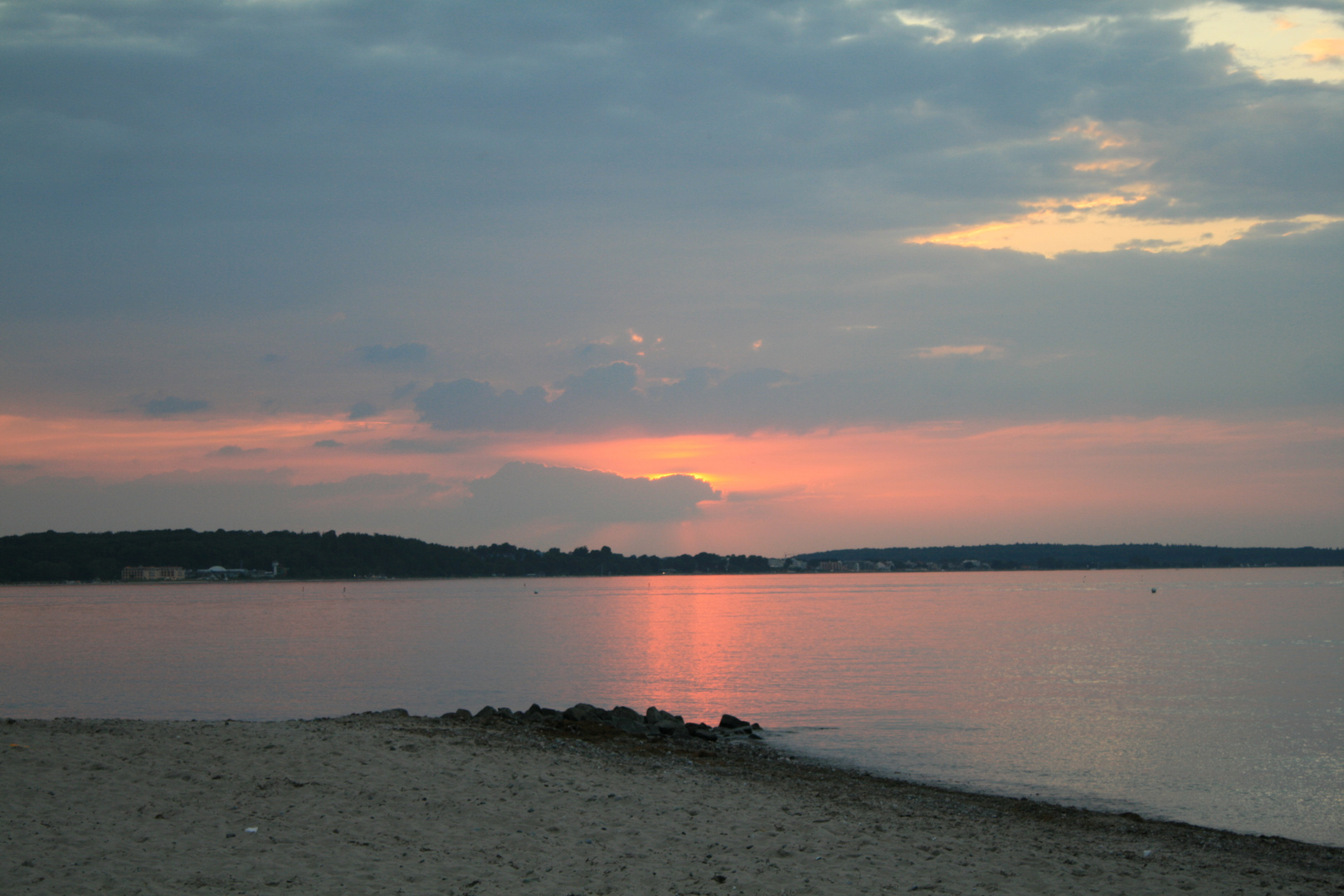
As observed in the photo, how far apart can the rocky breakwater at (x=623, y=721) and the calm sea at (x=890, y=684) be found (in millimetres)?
2315

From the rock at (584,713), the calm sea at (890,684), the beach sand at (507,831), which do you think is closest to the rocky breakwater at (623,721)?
the rock at (584,713)

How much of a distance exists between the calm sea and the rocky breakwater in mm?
2315

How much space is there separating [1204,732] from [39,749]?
27440mm

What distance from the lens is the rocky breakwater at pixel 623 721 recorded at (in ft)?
80.8

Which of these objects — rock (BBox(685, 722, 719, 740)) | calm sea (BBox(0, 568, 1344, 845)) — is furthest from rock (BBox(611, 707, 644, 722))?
calm sea (BBox(0, 568, 1344, 845))

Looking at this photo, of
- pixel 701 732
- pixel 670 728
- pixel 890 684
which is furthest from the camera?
pixel 890 684

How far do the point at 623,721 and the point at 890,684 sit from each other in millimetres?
17686

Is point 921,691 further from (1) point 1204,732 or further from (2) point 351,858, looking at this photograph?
(2) point 351,858

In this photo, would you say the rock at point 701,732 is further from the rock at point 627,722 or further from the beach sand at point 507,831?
the beach sand at point 507,831

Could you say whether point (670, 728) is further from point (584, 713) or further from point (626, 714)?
point (584, 713)

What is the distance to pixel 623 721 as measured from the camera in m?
24.9

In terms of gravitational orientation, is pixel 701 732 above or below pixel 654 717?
below

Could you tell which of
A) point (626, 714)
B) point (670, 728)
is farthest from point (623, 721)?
point (670, 728)

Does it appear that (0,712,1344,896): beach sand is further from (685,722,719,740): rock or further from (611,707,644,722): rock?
(611,707,644,722): rock
